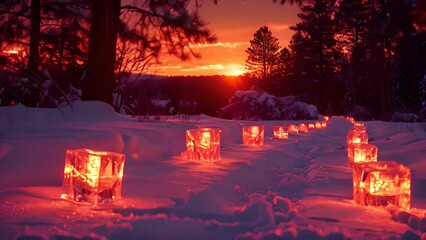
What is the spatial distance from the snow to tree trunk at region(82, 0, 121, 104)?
6.10ft

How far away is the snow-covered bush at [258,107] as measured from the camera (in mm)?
18203

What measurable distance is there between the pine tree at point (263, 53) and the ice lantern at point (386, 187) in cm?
4330

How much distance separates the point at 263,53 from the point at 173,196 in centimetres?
4450

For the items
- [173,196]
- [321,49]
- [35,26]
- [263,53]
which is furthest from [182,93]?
[173,196]

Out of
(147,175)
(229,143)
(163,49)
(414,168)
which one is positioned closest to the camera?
(147,175)

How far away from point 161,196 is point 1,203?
1056 millimetres

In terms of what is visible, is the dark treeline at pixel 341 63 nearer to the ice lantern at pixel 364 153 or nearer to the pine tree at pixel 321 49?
the pine tree at pixel 321 49

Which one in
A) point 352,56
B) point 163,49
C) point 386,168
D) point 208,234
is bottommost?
point 208,234

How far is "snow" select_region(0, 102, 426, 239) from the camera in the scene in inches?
98.7

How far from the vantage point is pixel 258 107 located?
18297 millimetres

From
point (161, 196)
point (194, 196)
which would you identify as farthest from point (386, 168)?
point (161, 196)

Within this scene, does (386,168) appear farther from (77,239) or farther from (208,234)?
(77,239)

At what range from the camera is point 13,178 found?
11.1ft

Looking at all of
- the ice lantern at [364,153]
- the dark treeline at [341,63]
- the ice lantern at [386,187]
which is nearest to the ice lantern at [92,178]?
the ice lantern at [386,187]
